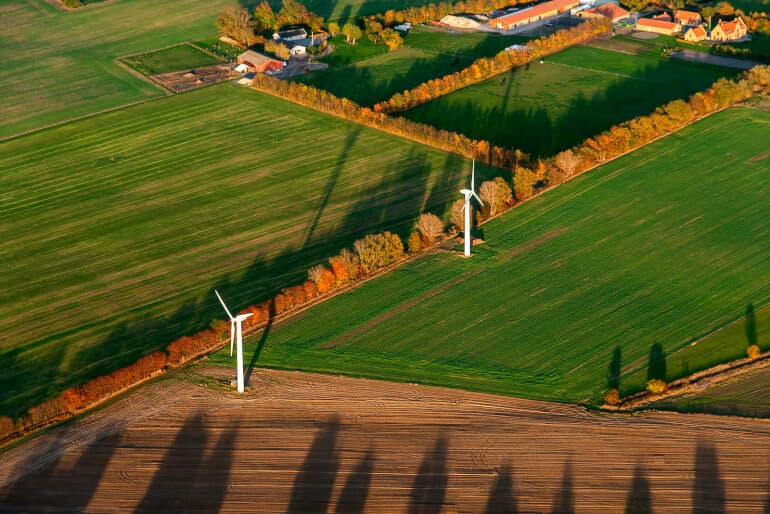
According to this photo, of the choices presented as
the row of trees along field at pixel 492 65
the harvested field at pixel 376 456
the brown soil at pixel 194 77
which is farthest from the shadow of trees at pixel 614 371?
the brown soil at pixel 194 77

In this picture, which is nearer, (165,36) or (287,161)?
(287,161)

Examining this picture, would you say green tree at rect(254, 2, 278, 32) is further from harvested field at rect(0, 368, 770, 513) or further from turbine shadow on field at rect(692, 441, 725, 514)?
turbine shadow on field at rect(692, 441, 725, 514)

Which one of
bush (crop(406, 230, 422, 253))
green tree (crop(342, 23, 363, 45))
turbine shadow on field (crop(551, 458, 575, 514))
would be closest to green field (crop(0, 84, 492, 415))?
bush (crop(406, 230, 422, 253))

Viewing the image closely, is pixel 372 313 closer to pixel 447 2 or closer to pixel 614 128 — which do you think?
pixel 614 128

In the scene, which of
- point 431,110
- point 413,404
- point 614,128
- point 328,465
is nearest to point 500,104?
point 431,110

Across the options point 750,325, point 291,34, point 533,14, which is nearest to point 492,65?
point 533,14

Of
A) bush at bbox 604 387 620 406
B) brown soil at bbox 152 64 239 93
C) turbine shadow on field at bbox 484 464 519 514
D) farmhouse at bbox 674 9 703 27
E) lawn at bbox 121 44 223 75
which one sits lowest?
turbine shadow on field at bbox 484 464 519 514
